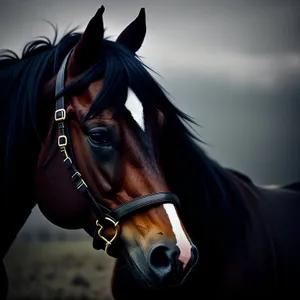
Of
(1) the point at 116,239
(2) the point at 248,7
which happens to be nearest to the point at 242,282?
(1) the point at 116,239

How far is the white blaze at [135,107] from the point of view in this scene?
1337mm

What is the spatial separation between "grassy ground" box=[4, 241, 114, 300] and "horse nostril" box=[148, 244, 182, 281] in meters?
1.19

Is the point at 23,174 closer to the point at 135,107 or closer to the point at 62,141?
the point at 62,141

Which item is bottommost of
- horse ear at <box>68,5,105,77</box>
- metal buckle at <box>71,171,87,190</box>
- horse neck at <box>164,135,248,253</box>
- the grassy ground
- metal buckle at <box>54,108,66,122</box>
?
the grassy ground

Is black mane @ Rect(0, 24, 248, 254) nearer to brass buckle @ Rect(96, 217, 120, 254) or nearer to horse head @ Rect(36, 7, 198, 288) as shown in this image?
horse head @ Rect(36, 7, 198, 288)

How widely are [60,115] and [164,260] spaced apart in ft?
1.63

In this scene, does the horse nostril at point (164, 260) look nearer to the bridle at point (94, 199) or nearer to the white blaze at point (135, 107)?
the bridle at point (94, 199)

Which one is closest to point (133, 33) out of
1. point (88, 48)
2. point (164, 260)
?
point (88, 48)

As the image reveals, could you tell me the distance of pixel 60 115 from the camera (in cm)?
141

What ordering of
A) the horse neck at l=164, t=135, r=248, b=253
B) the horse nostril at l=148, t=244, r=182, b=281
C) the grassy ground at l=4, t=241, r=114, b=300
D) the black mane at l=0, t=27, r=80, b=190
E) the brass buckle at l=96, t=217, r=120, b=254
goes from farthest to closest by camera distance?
the grassy ground at l=4, t=241, r=114, b=300 → the horse neck at l=164, t=135, r=248, b=253 → the black mane at l=0, t=27, r=80, b=190 → the brass buckle at l=96, t=217, r=120, b=254 → the horse nostril at l=148, t=244, r=182, b=281

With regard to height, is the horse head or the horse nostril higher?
the horse head

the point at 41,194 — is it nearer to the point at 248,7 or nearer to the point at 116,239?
the point at 116,239

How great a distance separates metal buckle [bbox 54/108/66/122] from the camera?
1407mm

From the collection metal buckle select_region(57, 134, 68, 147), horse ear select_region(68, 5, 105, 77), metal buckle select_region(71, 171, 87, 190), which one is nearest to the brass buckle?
metal buckle select_region(71, 171, 87, 190)
